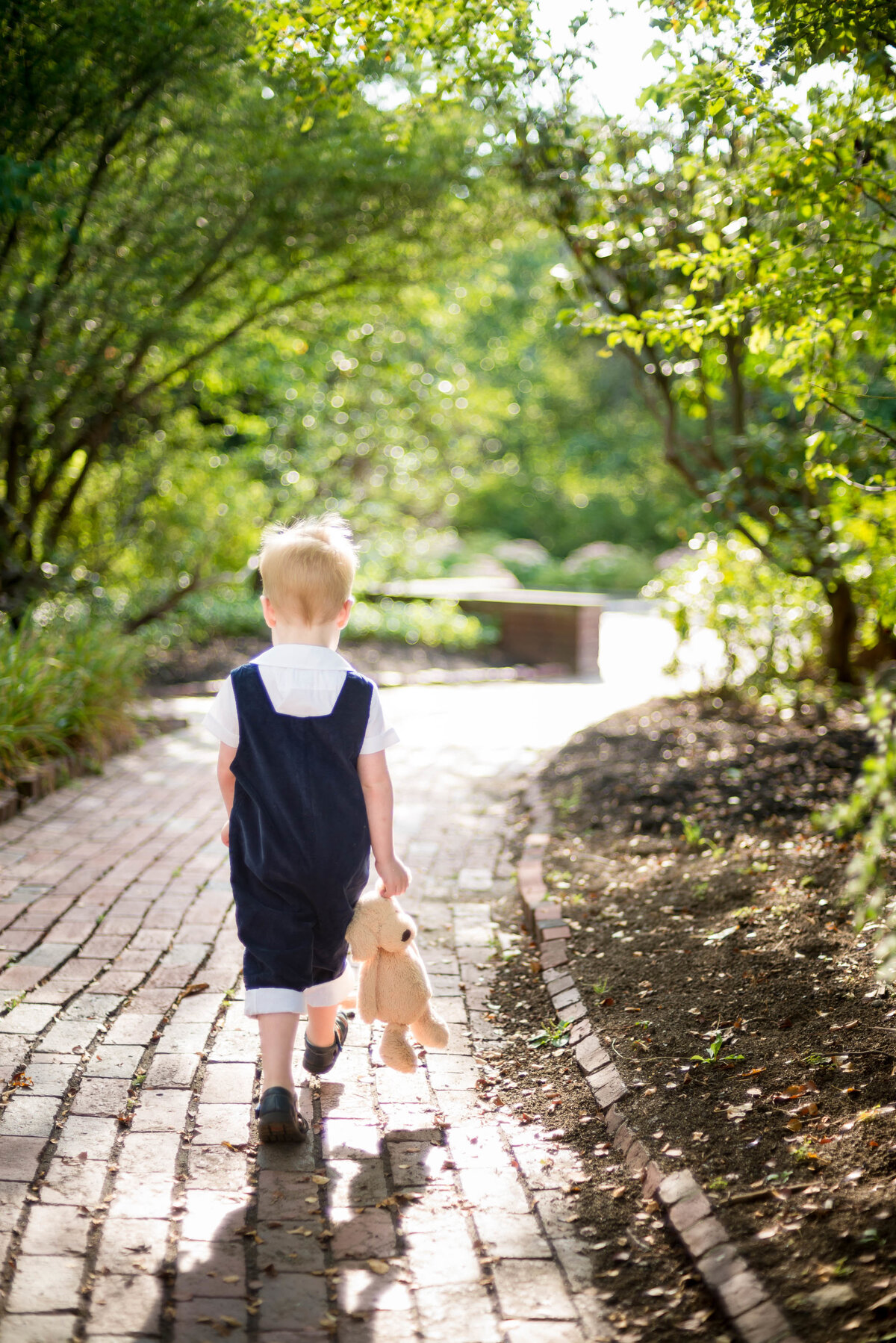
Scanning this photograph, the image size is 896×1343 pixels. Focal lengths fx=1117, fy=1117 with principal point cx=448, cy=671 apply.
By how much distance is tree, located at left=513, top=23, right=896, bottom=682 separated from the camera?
3816mm

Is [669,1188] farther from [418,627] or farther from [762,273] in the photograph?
[418,627]

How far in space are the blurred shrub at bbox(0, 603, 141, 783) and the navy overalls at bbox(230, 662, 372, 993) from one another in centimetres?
318

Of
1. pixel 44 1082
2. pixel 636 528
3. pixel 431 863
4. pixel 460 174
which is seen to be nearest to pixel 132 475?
pixel 460 174

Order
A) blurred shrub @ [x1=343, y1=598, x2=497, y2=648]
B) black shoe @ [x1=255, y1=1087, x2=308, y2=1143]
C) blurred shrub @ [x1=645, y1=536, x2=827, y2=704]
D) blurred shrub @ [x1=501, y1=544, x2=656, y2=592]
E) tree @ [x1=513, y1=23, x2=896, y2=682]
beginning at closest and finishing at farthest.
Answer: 1. black shoe @ [x1=255, y1=1087, x2=308, y2=1143]
2. tree @ [x1=513, y1=23, x2=896, y2=682]
3. blurred shrub @ [x1=645, y1=536, x2=827, y2=704]
4. blurred shrub @ [x1=343, y1=598, x2=497, y2=648]
5. blurred shrub @ [x1=501, y1=544, x2=656, y2=592]

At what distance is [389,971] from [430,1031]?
0.24 m

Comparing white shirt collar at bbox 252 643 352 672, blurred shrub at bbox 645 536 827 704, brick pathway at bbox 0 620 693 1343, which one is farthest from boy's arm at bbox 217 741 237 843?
blurred shrub at bbox 645 536 827 704

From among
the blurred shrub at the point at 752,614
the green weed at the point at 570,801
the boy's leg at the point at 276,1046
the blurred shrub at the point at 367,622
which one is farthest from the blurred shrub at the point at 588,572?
the boy's leg at the point at 276,1046

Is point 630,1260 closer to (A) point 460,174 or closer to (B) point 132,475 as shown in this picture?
(A) point 460,174

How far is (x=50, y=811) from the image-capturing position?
5645 millimetres

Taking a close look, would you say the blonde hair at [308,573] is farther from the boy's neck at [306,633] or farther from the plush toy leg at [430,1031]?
the plush toy leg at [430,1031]

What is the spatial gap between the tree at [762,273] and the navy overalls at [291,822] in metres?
2.15

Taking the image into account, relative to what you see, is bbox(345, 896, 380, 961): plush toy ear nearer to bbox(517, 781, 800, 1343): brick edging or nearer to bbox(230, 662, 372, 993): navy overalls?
bbox(230, 662, 372, 993): navy overalls

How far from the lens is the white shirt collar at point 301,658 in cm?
282

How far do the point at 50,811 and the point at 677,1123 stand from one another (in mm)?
3881
